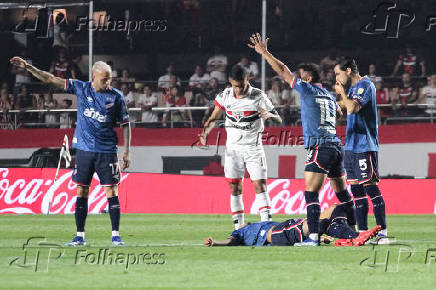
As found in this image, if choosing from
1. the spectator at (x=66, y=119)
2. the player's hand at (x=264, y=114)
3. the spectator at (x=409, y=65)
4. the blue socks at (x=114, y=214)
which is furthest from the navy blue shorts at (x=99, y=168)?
the spectator at (x=409, y=65)

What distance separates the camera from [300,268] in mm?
8852

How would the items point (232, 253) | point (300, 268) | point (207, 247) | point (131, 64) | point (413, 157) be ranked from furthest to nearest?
point (131, 64) < point (413, 157) < point (207, 247) < point (232, 253) < point (300, 268)

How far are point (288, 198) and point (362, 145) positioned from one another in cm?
1021

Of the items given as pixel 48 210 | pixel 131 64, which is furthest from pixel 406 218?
pixel 131 64

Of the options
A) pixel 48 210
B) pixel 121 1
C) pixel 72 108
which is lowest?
pixel 48 210

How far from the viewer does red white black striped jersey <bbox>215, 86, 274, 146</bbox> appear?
13.3 meters

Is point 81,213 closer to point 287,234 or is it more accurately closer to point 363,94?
point 287,234

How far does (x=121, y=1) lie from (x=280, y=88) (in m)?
8.27

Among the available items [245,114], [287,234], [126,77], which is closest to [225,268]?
[287,234]

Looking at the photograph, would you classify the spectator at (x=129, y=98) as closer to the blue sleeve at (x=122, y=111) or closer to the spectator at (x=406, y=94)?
the spectator at (x=406, y=94)

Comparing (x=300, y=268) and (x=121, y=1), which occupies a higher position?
(x=121, y=1)

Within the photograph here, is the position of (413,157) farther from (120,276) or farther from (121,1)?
(120,276)

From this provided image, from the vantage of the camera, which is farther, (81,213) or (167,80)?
(167,80)

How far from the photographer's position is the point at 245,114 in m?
13.3
